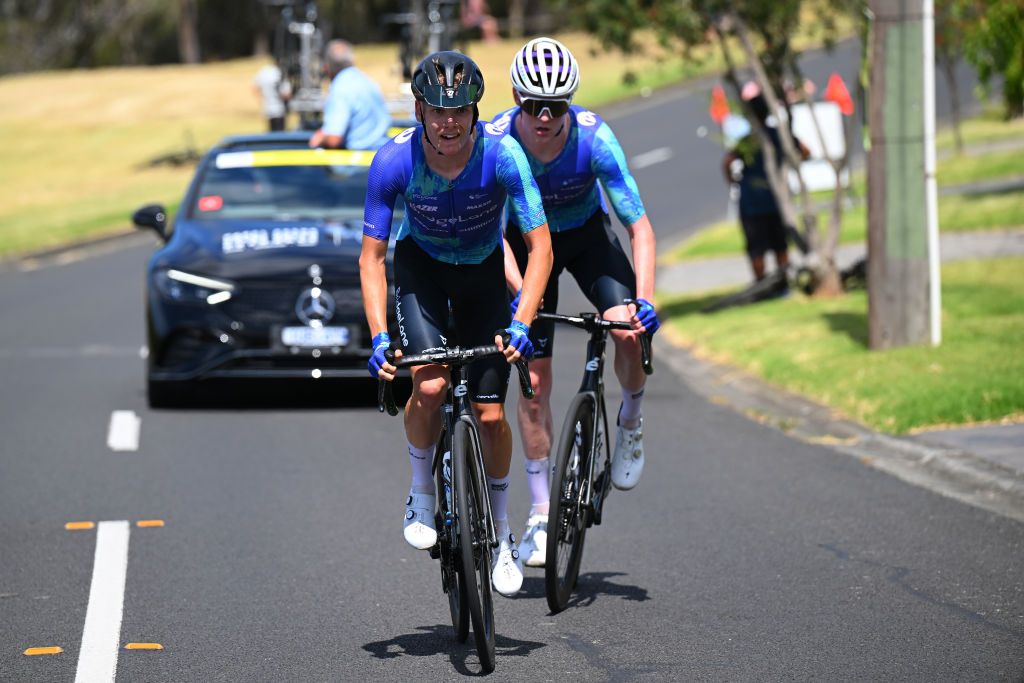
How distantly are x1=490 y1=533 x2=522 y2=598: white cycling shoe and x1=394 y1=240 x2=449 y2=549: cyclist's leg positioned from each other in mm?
Answer: 253

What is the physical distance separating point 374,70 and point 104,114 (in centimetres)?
893

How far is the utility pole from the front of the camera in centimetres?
1203

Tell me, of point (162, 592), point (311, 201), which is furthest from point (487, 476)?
point (311, 201)

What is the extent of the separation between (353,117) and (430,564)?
6979 millimetres

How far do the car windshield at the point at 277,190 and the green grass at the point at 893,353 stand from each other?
337 cm

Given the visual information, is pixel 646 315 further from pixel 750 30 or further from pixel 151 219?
pixel 750 30

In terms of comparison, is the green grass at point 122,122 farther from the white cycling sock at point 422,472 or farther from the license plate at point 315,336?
the white cycling sock at point 422,472

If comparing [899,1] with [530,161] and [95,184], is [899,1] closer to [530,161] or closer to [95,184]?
[530,161]

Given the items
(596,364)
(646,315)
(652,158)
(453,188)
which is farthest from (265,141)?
(652,158)

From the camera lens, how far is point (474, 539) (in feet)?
18.6

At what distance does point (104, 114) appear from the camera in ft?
178

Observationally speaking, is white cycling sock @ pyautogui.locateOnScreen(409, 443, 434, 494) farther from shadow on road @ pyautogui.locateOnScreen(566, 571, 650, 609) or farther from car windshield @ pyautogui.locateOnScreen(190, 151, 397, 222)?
car windshield @ pyautogui.locateOnScreen(190, 151, 397, 222)

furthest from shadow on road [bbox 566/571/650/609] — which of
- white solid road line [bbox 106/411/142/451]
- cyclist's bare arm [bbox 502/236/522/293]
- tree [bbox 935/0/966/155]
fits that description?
tree [bbox 935/0/966/155]

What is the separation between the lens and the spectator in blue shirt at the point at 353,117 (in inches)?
522
